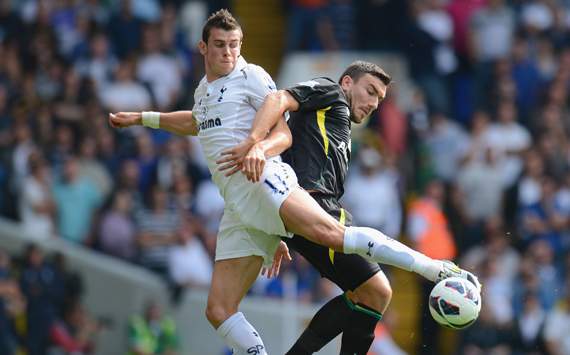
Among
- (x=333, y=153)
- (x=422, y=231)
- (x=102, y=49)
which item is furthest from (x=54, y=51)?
(x=333, y=153)

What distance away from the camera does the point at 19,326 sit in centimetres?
1627

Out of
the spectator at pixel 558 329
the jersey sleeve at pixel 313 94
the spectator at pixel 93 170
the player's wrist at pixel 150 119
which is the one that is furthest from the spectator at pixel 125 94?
the jersey sleeve at pixel 313 94

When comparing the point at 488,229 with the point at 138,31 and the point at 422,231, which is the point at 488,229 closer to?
the point at 422,231

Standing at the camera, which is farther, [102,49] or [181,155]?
[102,49]

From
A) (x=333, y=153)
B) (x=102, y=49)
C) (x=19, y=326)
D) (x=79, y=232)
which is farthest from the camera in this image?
(x=102, y=49)

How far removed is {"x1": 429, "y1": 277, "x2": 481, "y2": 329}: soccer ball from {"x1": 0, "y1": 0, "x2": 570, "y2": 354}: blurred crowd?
661cm

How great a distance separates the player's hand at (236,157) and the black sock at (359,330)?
4.66ft

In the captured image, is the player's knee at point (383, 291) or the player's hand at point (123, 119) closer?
the player's knee at point (383, 291)

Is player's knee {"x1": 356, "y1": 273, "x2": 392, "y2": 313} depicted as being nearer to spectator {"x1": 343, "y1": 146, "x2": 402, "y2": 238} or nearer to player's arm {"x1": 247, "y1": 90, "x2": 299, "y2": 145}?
player's arm {"x1": 247, "y1": 90, "x2": 299, "y2": 145}

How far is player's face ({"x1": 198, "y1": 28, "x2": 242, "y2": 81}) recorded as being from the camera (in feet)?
33.2

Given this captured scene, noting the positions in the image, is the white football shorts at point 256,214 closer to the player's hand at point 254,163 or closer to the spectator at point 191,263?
the player's hand at point 254,163

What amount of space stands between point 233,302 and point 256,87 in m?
1.52

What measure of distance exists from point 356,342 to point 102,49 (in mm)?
9515

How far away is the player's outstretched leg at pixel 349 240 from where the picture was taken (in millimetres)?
9711
